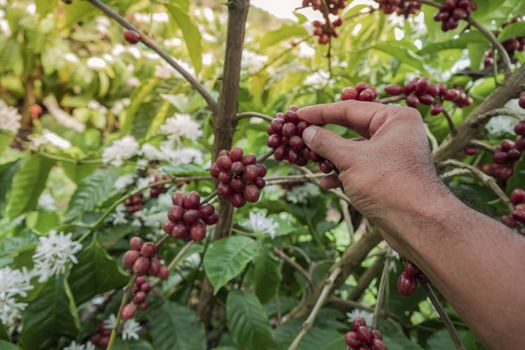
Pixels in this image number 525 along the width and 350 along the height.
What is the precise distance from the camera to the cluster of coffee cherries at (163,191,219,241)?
2.59 ft

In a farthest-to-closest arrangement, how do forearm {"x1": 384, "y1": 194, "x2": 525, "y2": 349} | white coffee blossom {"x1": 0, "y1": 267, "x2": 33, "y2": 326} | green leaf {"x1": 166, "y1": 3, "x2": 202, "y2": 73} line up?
green leaf {"x1": 166, "y1": 3, "x2": 202, "y2": 73} → white coffee blossom {"x1": 0, "y1": 267, "x2": 33, "y2": 326} → forearm {"x1": 384, "y1": 194, "x2": 525, "y2": 349}

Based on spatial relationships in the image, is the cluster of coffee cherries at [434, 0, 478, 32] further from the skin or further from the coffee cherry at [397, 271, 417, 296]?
the coffee cherry at [397, 271, 417, 296]

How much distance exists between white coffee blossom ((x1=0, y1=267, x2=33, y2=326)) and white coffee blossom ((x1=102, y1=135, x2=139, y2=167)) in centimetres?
42

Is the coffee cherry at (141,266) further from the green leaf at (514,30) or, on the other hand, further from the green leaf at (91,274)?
the green leaf at (514,30)

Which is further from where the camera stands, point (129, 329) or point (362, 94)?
point (129, 329)

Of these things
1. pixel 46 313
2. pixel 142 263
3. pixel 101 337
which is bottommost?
pixel 101 337

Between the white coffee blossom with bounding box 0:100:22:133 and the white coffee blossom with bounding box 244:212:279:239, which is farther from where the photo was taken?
the white coffee blossom with bounding box 0:100:22:133

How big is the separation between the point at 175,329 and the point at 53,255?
1.05 feet

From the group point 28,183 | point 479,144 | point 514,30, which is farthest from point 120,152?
point 514,30

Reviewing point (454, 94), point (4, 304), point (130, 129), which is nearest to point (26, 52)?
point (130, 129)

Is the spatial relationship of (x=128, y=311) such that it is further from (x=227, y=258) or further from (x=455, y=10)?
(x=455, y=10)

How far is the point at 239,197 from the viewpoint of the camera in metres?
0.78

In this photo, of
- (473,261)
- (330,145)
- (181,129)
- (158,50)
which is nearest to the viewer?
(473,261)

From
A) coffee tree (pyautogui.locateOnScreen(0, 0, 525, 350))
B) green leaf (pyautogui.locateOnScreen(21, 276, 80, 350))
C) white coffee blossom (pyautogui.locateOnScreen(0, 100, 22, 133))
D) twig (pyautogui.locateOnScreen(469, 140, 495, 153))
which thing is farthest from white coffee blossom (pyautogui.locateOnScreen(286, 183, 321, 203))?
white coffee blossom (pyautogui.locateOnScreen(0, 100, 22, 133))
